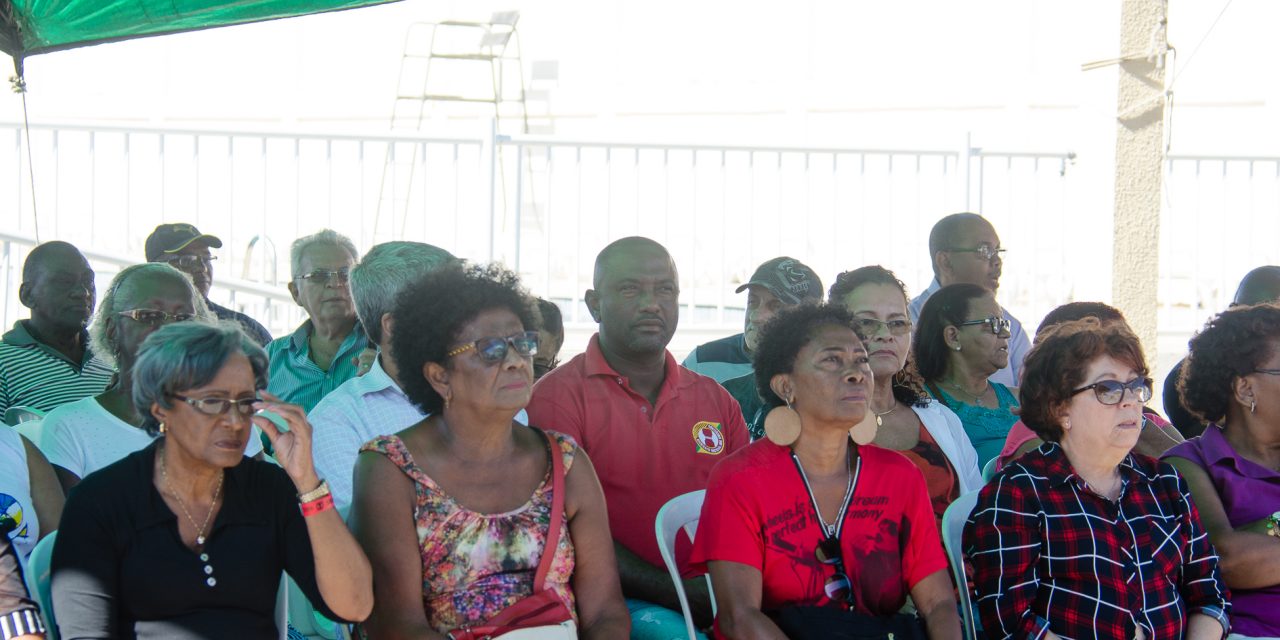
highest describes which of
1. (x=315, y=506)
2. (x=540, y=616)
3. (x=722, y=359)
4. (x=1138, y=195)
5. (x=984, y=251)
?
(x=1138, y=195)

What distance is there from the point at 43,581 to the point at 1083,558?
2.67 meters

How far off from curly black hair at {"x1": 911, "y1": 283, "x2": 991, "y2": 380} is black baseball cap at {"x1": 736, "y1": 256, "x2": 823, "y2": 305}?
434 mm

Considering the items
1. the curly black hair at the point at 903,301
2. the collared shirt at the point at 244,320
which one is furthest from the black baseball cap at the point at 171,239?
the curly black hair at the point at 903,301

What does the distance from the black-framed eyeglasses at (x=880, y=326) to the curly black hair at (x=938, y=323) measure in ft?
1.48

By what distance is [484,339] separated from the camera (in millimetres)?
3139

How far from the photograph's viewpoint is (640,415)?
393cm

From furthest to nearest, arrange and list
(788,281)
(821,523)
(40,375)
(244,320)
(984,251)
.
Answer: (984,251)
(244,320)
(788,281)
(40,375)
(821,523)

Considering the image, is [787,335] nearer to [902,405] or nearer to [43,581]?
[902,405]

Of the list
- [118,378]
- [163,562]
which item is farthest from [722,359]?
[163,562]

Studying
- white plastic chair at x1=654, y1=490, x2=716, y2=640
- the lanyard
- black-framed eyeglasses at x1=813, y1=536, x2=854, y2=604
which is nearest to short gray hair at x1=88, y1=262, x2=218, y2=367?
white plastic chair at x1=654, y1=490, x2=716, y2=640

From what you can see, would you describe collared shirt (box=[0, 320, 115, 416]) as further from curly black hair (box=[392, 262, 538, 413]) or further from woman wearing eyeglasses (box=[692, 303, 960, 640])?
woman wearing eyeglasses (box=[692, 303, 960, 640])

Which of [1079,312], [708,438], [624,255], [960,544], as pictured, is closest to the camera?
[960,544]

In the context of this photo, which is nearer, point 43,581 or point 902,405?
point 43,581

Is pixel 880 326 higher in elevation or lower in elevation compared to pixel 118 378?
higher
